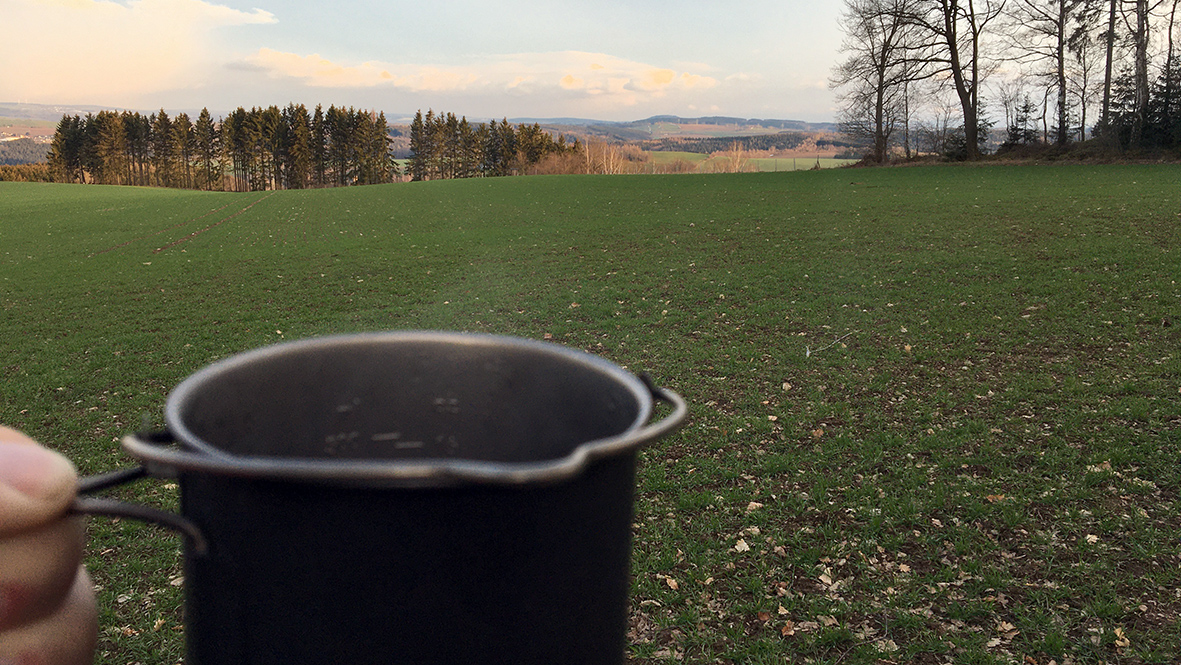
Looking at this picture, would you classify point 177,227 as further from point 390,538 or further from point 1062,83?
point 1062,83

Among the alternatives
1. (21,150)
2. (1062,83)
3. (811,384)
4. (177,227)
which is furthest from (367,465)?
(21,150)

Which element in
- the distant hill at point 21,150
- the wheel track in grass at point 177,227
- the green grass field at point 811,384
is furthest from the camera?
the distant hill at point 21,150

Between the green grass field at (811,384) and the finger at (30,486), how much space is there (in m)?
2.70

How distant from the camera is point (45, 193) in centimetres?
4047

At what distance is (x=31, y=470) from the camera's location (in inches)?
50.4

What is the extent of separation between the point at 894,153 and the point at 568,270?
3546 centimetres

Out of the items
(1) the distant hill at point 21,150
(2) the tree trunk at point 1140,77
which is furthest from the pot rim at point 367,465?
(1) the distant hill at point 21,150

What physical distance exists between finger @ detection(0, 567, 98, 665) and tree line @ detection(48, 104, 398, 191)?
78.5 meters

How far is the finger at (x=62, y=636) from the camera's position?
1.30 metres

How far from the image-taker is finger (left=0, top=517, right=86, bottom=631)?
1.26 meters

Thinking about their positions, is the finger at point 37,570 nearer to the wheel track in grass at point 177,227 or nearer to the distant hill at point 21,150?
the wheel track in grass at point 177,227

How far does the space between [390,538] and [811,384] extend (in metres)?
6.21

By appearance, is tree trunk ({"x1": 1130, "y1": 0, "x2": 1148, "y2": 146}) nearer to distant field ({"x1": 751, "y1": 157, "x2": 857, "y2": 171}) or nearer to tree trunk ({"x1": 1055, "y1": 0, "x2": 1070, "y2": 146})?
tree trunk ({"x1": 1055, "y1": 0, "x2": 1070, "y2": 146})

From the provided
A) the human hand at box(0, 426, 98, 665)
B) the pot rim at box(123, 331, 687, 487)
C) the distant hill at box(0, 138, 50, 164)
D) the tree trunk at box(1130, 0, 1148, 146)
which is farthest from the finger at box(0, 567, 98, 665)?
the distant hill at box(0, 138, 50, 164)
